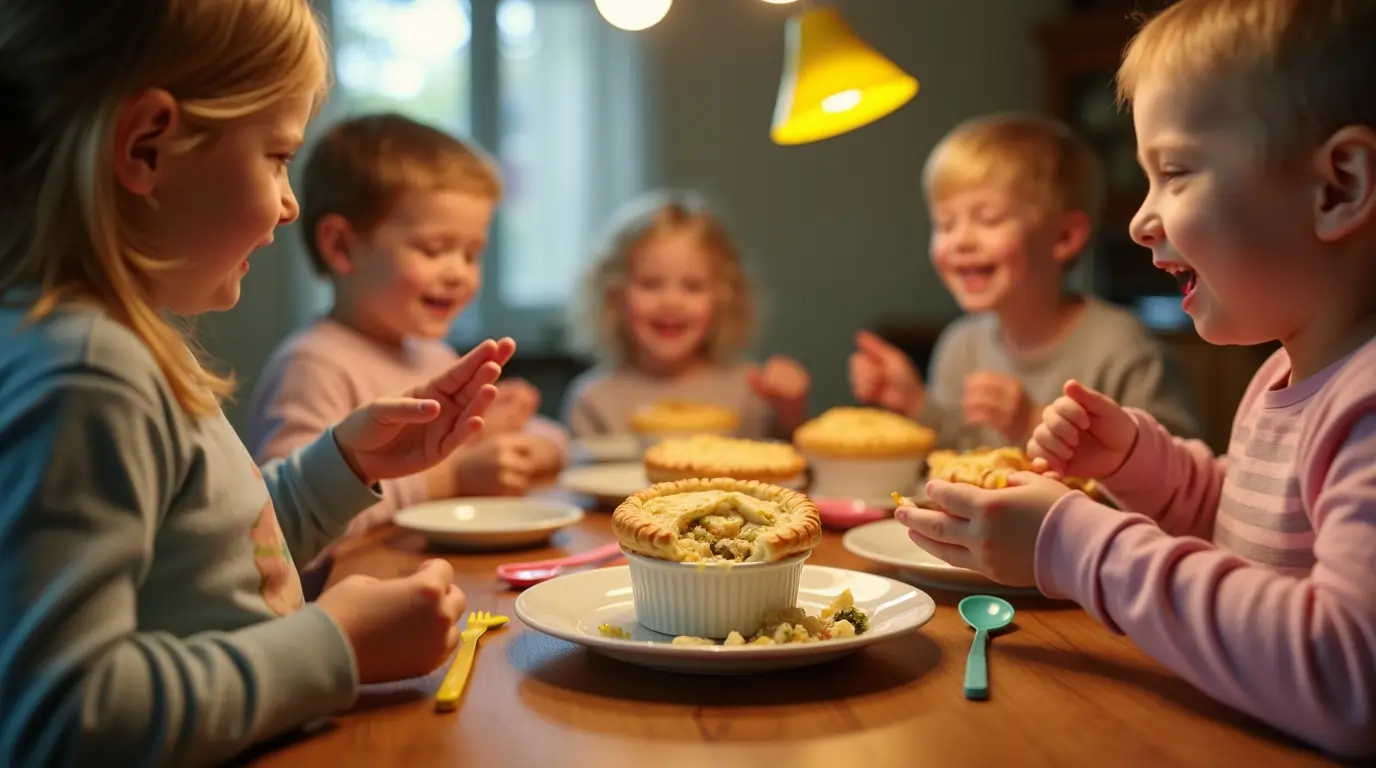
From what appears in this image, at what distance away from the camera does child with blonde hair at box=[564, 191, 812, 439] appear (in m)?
3.13

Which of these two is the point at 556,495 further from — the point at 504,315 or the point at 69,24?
the point at 504,315

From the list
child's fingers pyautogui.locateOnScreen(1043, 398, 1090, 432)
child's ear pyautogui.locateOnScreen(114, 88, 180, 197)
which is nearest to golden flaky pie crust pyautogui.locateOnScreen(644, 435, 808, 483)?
child's fingers pyautogui.locateOnScreen(1043, 398, 1090, 432)

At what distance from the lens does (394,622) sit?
975 millimetres

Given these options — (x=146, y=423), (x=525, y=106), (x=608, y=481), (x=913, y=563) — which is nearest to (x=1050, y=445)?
(x=913, y=563)

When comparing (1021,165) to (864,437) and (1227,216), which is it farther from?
(1227,216)

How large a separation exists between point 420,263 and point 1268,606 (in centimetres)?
172

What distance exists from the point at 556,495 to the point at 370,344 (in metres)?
0.55

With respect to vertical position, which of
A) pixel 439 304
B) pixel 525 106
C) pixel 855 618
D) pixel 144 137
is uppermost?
pixel 525 106

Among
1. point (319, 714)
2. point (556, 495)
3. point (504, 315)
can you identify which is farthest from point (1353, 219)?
point (504, 315)

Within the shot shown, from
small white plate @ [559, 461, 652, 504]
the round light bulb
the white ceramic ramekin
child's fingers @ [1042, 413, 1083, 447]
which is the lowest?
small white plate @ [559, 461, 652, 504]

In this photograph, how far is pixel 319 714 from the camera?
35.9 inches

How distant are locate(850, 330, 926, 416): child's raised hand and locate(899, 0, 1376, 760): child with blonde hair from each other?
4.02ft

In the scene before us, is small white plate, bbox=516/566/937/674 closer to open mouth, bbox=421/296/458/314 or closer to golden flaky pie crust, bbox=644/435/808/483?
golden flaky pie crust, bbox=644/435/808/483

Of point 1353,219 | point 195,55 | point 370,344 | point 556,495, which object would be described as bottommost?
point 556,495
